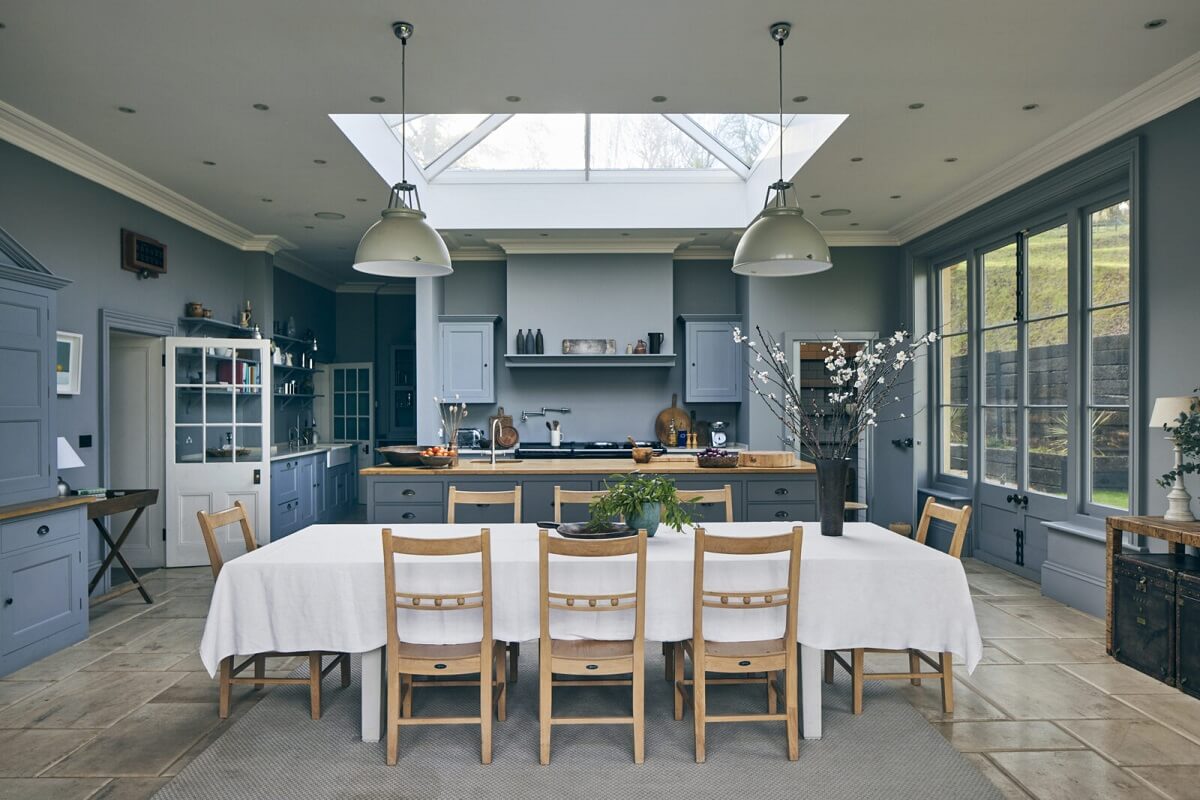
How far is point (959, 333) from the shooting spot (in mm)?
6934

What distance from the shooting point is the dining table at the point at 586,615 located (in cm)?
296

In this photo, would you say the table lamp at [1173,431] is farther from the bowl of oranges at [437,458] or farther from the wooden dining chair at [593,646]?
the bowl of oranges at [437,458]

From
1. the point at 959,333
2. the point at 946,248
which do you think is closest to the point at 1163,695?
the point at 959,333

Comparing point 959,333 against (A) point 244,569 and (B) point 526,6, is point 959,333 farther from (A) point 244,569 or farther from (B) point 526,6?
(A) point 244,569

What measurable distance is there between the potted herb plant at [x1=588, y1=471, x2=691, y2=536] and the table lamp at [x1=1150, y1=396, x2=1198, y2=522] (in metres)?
2.63

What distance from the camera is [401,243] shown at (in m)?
3.48

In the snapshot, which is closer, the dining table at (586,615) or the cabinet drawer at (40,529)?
the dining table at (586,615)

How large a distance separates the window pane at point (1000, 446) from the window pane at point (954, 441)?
0.30 meters

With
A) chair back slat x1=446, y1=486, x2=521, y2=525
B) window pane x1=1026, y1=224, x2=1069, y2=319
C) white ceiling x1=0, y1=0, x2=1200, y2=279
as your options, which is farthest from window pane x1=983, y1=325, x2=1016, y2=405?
chair back slat x1=446, y1=486, x2=521, y2=525

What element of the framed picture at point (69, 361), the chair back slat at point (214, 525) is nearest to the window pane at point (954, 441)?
the chair back slat at point (214, 525)

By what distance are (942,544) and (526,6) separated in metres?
5.99

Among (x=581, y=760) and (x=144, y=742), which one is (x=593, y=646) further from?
(x=144, y=742)

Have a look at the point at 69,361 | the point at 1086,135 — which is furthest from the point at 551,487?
the point at 1086,135

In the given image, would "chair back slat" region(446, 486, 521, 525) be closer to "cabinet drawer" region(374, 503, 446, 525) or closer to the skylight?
"cabinet drawer" region(374, 503, 446, 525)
